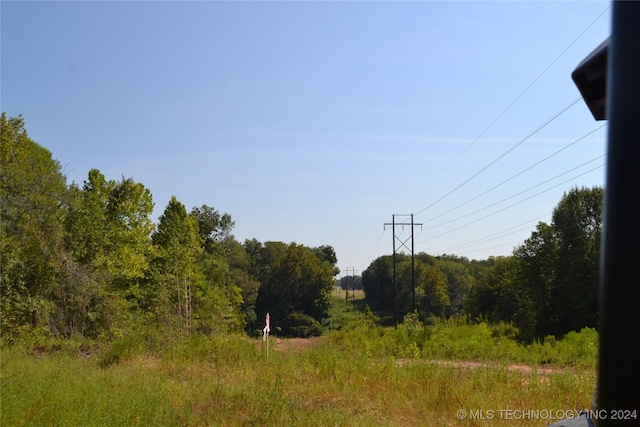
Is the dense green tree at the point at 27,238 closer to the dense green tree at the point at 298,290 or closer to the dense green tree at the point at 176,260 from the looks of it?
the dense green tree at the point at 176,260

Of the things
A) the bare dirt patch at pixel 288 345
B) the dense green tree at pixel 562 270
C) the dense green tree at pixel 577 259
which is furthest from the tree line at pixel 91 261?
the dense green tree at pixel 577 259

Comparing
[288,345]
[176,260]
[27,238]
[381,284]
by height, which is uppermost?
[27,238]

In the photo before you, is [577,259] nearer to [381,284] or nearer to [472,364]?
[472,364]

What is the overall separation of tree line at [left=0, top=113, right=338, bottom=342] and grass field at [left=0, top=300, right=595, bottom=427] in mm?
6197

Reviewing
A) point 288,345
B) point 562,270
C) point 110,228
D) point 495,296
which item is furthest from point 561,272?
point 110,228

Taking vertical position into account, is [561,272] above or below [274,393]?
above

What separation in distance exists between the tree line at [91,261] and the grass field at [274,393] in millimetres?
6197

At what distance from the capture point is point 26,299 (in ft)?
70.2

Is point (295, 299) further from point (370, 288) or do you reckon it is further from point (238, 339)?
point (238, 339)

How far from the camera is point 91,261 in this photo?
3080cm

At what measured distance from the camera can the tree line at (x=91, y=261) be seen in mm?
21031

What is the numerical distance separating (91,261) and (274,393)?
25275mm

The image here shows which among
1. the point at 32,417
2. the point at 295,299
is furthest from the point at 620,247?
the point at 295,299

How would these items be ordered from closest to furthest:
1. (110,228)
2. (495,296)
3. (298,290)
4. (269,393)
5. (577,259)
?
(269,393) → (110,228) → (577,259) → (495,296) → (298,290)
